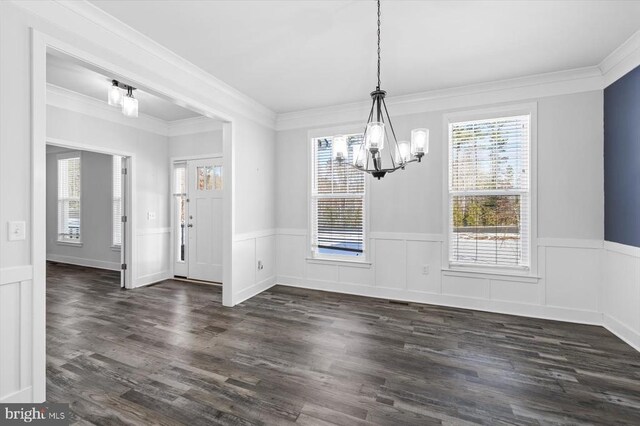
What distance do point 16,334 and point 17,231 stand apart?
2.15 ft

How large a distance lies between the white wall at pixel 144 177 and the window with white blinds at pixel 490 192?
485cm

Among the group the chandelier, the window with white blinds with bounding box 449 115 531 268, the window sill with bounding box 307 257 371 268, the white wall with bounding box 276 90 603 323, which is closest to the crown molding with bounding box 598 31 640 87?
the white wall with bounding box 276 90 603 323

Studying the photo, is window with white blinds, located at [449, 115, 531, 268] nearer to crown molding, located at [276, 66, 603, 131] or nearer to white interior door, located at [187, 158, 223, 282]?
crown molding, located at [276, 66, 603, 131]

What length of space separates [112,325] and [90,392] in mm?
1360

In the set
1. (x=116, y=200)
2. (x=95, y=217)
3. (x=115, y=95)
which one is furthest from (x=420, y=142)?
(x=95, y=217)

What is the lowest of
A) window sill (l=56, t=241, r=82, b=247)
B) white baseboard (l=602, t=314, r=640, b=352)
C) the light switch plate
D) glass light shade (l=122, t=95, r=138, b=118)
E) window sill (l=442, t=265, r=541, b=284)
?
white baseboard (l=602, t=314, r=640, b=352)

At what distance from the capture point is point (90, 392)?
7.09 ft

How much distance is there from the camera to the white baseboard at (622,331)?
9.29 ft

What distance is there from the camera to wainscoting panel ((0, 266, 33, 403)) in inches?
72.6

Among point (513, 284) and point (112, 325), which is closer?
point (112, 325)

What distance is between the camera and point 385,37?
272 centimetres

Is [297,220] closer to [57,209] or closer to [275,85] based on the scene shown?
[275,85]

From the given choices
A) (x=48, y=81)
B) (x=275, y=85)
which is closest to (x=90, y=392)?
(x=275, y=85)

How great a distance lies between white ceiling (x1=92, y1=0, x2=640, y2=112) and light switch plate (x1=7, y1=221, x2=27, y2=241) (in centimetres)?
168
